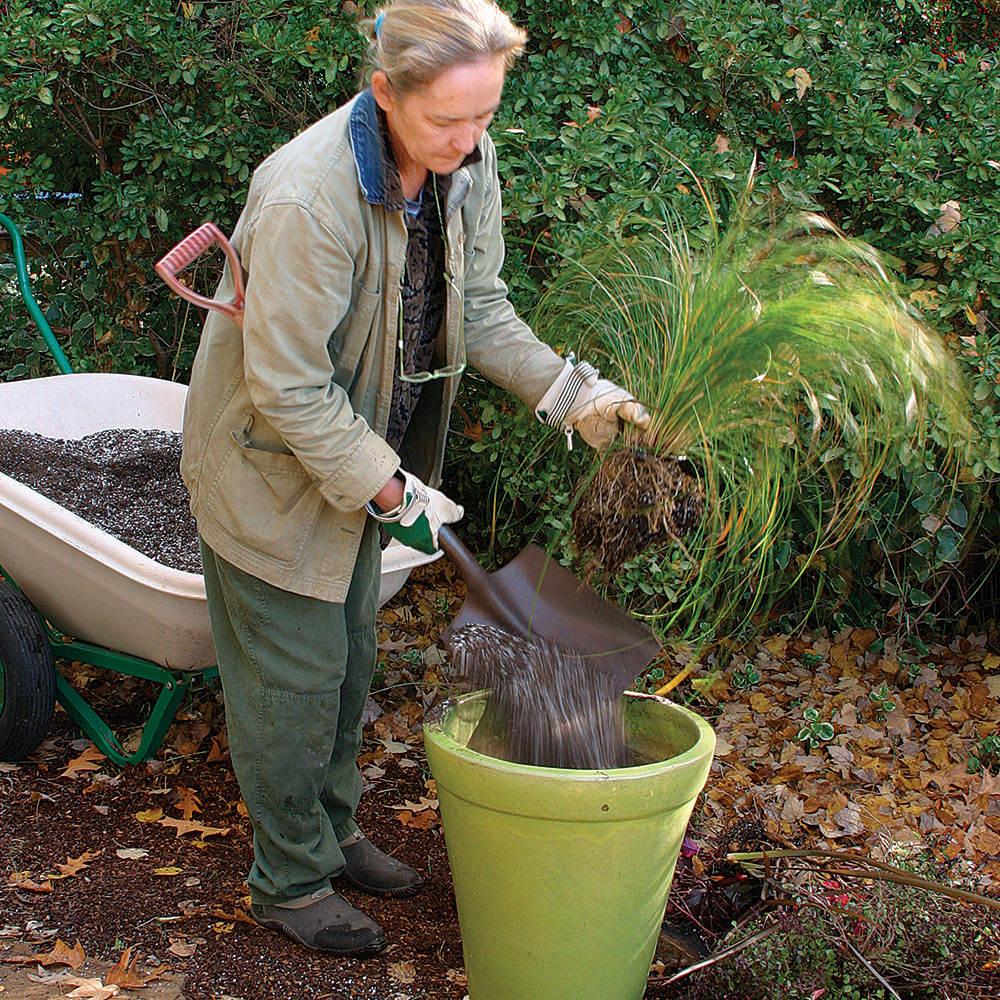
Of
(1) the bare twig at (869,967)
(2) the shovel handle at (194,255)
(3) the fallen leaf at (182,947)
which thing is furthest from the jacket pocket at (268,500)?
(1) the bare twig at (869,967)

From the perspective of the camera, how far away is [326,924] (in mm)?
2330

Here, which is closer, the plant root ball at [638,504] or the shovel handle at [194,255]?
the shovel handle at [194,255]

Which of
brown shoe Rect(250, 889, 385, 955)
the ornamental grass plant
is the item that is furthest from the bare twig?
brown shoe Rect(250, 889, 385, 955)

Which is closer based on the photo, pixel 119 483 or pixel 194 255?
pixel 194 255

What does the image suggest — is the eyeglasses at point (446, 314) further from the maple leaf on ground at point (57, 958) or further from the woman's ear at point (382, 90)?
the maple leaf on ground at point (57, 958)

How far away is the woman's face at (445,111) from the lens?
1.82 m

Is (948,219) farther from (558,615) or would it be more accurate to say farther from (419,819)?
(419,819)

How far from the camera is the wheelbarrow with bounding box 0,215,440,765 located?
2.60 metres

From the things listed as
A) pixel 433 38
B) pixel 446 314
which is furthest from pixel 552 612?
pixel 433 38

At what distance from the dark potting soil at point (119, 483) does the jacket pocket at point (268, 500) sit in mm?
900

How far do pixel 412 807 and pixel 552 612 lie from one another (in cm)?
102

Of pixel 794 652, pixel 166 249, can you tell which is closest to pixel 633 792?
pixel 794 652

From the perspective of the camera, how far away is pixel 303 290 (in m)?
1.86

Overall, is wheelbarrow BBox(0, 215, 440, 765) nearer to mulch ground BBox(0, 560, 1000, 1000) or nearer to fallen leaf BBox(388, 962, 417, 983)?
mulch ground BBox(0, 560, 1000, 1000)
